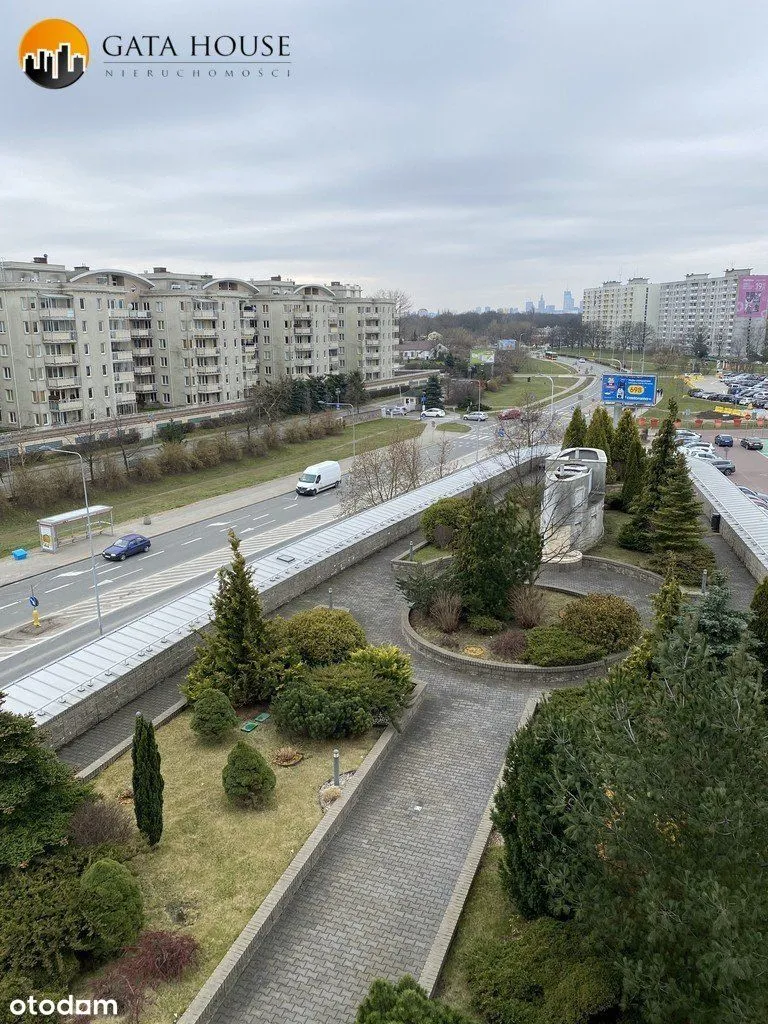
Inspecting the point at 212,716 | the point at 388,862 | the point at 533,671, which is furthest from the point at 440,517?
the point at 388,862

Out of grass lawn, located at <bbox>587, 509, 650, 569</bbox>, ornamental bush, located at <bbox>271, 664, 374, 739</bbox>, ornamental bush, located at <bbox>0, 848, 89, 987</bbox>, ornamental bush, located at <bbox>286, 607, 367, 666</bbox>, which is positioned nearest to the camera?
ornamental bush, located at <bbox>0, 848, 89, 987</bbox>

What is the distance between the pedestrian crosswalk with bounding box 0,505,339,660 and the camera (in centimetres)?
2870

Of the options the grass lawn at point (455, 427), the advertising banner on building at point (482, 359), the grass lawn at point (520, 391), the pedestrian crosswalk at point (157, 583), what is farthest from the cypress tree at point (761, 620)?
the advertising banner on building at point (482, 359)

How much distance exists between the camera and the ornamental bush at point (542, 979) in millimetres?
8164

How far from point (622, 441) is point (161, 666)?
84.8ft

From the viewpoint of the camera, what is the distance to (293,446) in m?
64.8

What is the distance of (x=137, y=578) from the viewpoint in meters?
34.9

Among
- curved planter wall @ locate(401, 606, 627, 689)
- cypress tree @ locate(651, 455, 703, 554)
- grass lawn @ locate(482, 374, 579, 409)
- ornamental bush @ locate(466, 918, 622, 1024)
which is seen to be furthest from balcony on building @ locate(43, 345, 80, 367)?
ornamental bush @ locate(466, 918, 622, 1024)

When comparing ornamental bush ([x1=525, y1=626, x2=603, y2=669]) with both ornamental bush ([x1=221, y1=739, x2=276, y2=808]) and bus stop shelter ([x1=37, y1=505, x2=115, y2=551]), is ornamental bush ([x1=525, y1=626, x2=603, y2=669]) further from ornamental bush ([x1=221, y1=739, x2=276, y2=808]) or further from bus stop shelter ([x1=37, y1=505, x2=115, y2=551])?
bus stop shelter ([x1=37, y1=505, x2=115, y2=551])

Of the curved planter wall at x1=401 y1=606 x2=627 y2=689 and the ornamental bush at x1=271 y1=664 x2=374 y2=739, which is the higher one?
the ornamental bush at x1=271 y1=664 x2=374 y2=739

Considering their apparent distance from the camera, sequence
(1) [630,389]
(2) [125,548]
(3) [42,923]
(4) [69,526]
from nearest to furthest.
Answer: (3) [42,923] < (2) [125,548] < (4) [69,526] < (1) [630,389]

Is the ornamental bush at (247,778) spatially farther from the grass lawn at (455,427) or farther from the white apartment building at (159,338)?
the grass lawn at (455,427)

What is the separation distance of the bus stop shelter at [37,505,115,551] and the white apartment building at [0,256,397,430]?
65.4ft

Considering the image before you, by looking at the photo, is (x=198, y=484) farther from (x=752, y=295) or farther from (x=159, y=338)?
(x=752, y=295)
